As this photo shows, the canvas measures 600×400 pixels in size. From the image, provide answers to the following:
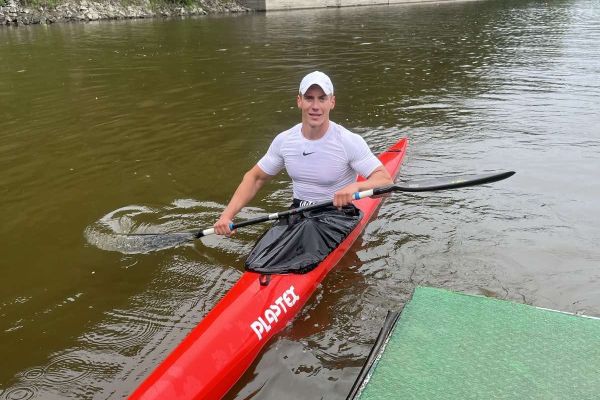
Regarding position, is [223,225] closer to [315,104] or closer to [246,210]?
[315,104]

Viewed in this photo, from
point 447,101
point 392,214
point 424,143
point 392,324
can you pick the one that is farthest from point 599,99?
point 392,324

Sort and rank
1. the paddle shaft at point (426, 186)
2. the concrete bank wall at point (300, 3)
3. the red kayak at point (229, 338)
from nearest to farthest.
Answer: the red kayak at point (229, 338) < the paddle shaft at point (426, 186) < the concrete bank wall at point (300, 3)

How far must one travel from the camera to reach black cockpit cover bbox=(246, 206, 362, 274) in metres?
4.24

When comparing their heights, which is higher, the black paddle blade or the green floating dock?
the black paddle blade

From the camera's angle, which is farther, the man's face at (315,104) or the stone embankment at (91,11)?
the stone embankment at (91,11)

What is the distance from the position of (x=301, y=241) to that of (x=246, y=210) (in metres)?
2.18

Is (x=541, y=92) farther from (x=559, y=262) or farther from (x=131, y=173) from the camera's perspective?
(x=131, y=173)

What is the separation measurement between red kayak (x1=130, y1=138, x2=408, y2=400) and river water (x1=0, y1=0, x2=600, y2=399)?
18 centimetres

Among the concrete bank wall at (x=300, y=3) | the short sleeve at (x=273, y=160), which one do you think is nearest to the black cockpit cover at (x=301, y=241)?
the short sleeve at (x=273, y=160)

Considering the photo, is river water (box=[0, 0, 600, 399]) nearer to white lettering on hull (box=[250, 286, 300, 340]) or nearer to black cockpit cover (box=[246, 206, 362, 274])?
white lettering on hull (box=[250, 286, 300, 340])

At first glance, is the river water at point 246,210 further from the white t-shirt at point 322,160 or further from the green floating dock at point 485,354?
the white t-shirt at point 322,160

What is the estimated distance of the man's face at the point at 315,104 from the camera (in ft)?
13.7

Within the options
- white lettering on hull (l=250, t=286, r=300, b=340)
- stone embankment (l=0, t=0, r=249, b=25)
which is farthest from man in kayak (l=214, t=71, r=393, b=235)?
stone embankment (l=0, t=0, r=249, b=25)

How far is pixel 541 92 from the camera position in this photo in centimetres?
1213
